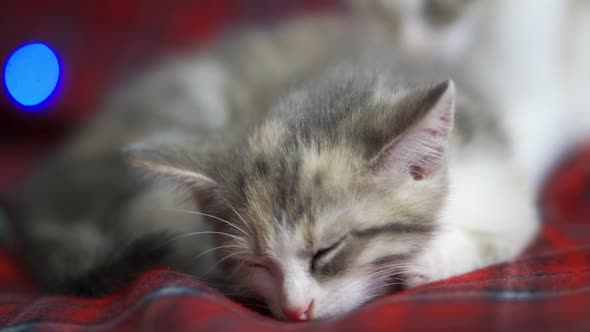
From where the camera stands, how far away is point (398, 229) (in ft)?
2.96

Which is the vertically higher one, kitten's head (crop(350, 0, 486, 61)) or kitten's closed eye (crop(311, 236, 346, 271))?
kitten's head (crop(350, 0, 486, 61))

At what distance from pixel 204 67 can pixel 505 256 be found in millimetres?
1033

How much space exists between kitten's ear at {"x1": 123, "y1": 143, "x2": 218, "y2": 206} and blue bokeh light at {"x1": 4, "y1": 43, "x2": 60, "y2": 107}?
0.84 m

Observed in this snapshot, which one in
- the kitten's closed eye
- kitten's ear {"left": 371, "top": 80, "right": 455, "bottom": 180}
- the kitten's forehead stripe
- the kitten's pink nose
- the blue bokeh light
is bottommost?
the kitten's pink nose

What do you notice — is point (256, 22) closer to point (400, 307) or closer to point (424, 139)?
point (424, 139)

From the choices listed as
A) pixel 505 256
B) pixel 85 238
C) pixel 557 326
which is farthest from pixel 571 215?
pixel 85 238

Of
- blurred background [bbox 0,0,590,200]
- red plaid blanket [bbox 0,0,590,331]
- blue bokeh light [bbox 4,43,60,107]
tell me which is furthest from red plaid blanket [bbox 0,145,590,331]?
blue bokeh light [bbox 4,43,60,107]

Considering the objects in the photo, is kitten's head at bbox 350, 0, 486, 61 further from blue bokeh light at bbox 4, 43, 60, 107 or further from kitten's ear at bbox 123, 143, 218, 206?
blue bokeh light at bbox 4, 43, 60, 107

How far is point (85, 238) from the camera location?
4.06ft

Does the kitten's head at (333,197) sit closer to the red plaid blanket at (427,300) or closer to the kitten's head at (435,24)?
the red plaid blanket at (427,300)

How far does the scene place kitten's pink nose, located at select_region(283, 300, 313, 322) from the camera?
2.82ft

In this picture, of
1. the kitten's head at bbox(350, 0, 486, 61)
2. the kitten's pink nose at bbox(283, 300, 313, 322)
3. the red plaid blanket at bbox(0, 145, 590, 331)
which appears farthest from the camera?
the kitten's head at bbox(350, 0, 486, 61)

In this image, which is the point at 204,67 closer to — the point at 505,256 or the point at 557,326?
the point at 505,256

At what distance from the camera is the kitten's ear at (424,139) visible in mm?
819
